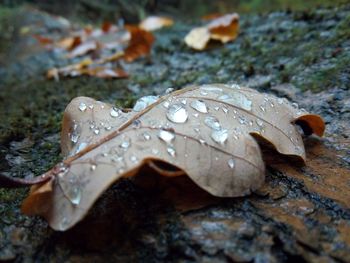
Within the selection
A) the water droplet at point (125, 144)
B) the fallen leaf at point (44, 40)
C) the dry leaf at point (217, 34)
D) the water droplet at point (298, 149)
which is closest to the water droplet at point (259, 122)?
the water droplet at point (298, 149)

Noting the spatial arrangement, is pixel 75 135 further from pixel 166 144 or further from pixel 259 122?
pixel 259 122

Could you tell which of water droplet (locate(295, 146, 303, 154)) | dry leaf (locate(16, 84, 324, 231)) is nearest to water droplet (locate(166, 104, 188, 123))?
dry leaf (locate(16, 84, 324, 231))

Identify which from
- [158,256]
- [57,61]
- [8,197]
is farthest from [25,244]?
[57,61]

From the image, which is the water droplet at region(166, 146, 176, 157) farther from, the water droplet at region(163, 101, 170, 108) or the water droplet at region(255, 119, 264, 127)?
the water droplet at region(255, 119, 264, 127)

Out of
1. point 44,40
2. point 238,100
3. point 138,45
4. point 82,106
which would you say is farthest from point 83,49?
point 238,100

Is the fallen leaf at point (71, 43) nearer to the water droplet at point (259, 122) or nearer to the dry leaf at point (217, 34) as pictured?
the dry leaf at point (217, 34)

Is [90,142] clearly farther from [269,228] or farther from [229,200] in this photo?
[269,228]
